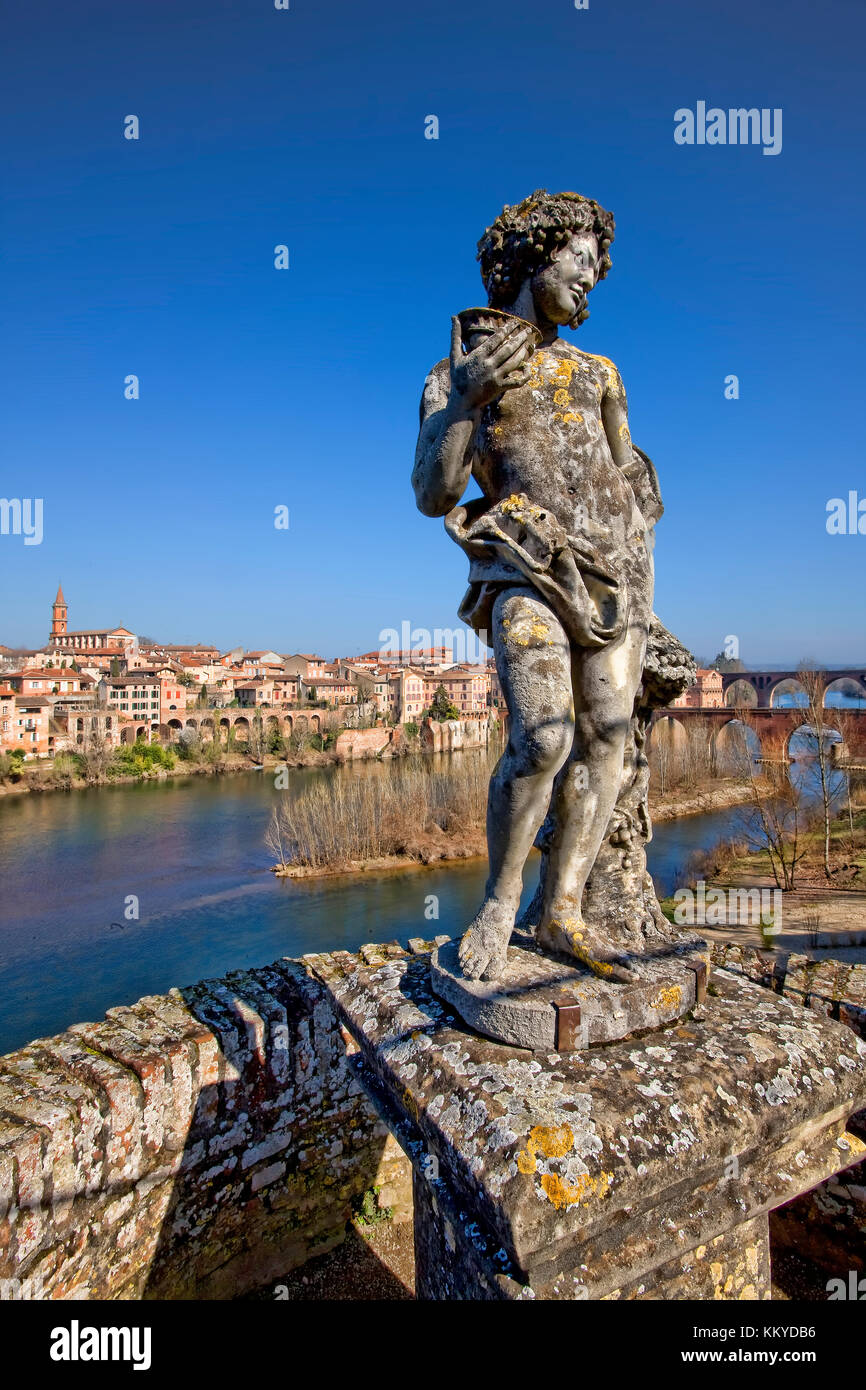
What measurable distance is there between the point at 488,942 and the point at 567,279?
2.76m

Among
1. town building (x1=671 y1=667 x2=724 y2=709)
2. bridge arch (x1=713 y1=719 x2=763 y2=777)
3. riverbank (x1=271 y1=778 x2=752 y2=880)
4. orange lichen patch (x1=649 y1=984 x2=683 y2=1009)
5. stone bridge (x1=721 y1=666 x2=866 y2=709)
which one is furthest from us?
town building (x1=671 y1=667 x2=724 y2=709)

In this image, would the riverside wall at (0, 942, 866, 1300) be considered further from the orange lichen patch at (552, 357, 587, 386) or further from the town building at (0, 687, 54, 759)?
the town building at (0, 687, 54, 759)

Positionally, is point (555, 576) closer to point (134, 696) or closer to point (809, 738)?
point (809, 738)

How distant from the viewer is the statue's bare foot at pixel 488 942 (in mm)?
2881

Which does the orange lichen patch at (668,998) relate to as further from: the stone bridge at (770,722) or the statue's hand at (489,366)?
the stone bridge at (770,722)

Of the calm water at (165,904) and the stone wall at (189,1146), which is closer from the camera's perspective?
the stone wall at (189,1146)

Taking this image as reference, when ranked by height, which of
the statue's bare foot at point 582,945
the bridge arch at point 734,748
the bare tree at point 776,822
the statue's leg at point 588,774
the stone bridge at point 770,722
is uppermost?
the statue's leg at point 588,774

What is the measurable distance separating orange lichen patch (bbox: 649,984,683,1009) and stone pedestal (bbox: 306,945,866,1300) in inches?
3.3

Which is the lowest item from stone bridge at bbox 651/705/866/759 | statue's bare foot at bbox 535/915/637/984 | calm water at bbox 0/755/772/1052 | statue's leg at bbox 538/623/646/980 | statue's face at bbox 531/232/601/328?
calm water at bbox 0/755/772/1052

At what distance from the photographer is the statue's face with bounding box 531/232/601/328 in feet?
10.6

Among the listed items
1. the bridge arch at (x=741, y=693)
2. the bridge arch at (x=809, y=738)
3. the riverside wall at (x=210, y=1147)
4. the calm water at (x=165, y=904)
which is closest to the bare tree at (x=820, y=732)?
the bridge arch at (x=809, y=738)

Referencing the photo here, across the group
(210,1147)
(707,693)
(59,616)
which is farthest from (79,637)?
(210,1147)

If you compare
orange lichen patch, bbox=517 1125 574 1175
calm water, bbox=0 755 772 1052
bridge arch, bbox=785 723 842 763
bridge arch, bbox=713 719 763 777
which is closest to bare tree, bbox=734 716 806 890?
bridge arch, bbox=713 719 763 777

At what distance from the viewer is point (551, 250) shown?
324 centimetres
